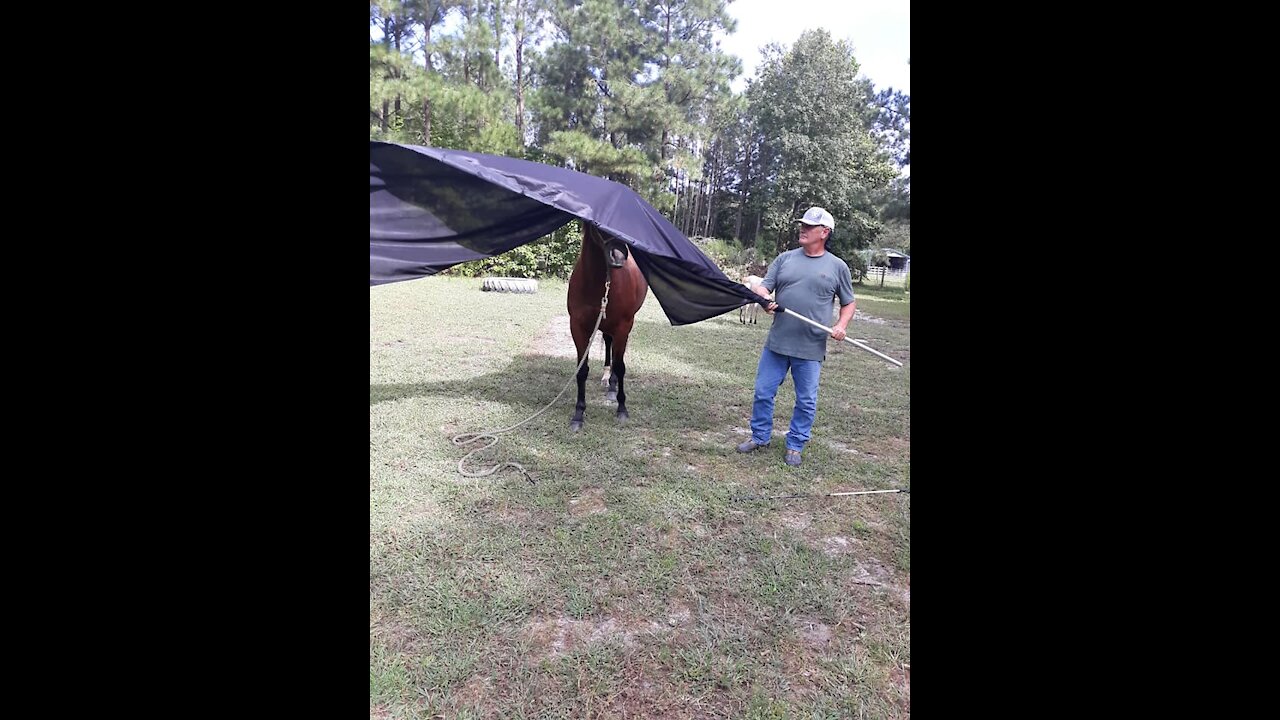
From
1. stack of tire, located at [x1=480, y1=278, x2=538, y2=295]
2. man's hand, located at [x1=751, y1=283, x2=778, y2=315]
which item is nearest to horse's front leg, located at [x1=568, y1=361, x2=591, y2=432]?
man's hand, located at [x1=751, y1=283, x2=778, y2=315]

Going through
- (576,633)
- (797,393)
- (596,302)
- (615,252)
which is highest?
(615,252)

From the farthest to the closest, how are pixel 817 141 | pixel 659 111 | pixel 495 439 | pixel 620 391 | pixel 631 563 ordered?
1. pixel 817 141
2. pixel 659 111
3. pixel 620 391
4. pixel 495 439
5. pixel 631 563

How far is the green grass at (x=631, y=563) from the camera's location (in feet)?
6.25

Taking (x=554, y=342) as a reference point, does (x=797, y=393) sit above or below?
below

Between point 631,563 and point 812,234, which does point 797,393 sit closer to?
point 812,234

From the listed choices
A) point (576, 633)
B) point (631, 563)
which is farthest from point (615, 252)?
point (576, 633)

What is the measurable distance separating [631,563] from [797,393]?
69.2 inches

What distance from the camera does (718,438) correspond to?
423cm

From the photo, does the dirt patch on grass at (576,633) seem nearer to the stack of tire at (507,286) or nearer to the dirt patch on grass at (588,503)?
the dirt patch on grass at (588,503)

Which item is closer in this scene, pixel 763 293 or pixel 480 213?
pixel 480 213

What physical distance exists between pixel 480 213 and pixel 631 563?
77.7 inches

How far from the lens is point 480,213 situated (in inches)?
119

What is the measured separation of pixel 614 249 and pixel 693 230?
25041 mm

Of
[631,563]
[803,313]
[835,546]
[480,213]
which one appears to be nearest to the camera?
[631,563]
